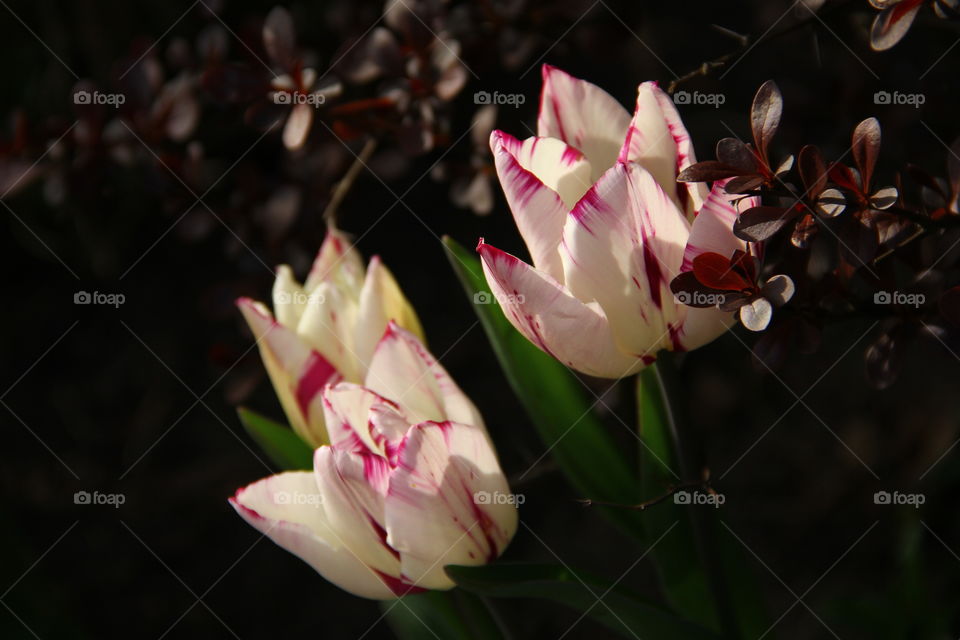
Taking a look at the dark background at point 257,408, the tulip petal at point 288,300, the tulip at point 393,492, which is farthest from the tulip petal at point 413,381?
the dark background at point 257,408

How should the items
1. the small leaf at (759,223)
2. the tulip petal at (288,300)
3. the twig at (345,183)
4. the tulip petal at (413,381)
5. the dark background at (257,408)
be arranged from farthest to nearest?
the dark background at (257,408)
the twig at (345,183)
the tulip petal at (288,300)
the tulip petal at (413,381)
the small leaf at (759,223)

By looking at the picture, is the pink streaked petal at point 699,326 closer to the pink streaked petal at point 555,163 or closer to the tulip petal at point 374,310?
the pink streaked petal at point 555,163

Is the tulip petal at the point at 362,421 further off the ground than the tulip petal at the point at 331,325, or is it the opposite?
the tulip petal at the point at 331,325

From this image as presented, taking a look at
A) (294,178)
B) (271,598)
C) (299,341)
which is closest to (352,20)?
(294,178)

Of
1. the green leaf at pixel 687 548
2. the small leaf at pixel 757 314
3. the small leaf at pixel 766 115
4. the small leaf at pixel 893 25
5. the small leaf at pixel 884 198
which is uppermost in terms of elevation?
the small leaf at pixel 893 25

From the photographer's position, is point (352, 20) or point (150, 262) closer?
point (352, 20)

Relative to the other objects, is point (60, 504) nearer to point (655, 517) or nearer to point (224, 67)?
point (224, 67)
